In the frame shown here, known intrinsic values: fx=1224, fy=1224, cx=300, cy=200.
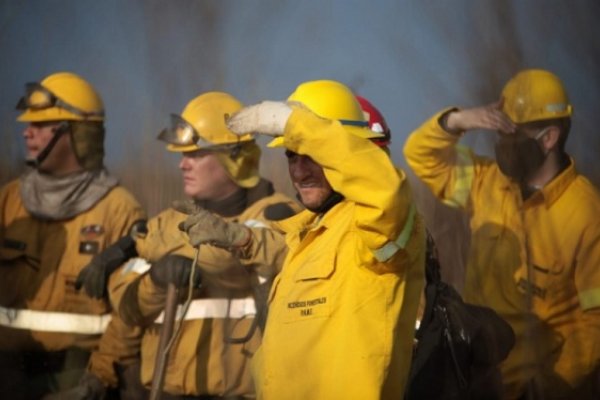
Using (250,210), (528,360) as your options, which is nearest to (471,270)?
(528,360)

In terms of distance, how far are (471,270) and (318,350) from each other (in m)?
1.75

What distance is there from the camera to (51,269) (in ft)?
17.0

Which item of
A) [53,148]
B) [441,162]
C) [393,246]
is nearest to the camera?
[393,246]

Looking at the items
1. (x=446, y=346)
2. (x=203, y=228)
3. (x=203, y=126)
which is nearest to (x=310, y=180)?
(x=203, y=228)

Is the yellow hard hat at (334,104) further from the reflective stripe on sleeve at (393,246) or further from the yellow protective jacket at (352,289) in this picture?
the reflective stripe on sleeve at (393,246)

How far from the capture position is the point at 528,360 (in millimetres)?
4613

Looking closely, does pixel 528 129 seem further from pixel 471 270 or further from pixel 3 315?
pixel 3 315

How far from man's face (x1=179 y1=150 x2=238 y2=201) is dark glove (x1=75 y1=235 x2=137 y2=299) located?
41 centimetres

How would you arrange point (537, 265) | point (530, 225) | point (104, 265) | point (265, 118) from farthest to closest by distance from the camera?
point (104, 265)
point (530, 225)
point (537, 265)
point (265, 118)

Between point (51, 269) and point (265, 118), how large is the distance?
2.10 meters

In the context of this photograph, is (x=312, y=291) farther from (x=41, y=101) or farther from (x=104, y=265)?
(x=41, y=101)

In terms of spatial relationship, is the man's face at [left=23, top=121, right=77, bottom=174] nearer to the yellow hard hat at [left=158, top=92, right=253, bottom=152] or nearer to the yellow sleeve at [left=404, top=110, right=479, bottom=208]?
the yellow hard hat at [left=158, top=92, right=253, bottom=152]

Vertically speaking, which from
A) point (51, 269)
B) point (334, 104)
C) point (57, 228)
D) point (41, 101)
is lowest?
point (51, 269)

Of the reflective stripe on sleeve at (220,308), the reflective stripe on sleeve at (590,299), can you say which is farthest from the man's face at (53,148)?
the reflective stripe on sleeve at (590,299)
